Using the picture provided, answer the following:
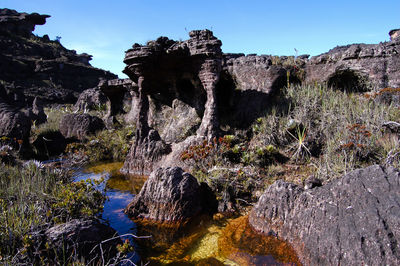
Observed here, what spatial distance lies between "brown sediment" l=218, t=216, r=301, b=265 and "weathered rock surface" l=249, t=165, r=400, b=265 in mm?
127

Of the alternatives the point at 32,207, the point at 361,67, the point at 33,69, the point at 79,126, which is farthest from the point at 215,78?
the point at 33,69

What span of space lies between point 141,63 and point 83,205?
189 inches

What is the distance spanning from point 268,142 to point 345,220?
11.4 feet

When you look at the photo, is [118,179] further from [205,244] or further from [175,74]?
[205,244]

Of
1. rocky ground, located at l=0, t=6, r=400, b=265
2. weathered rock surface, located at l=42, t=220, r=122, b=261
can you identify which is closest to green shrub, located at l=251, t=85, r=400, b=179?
rocky ground, located at l=0, t=6, r=400, b=265

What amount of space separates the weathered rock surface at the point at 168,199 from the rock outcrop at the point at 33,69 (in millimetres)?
25660

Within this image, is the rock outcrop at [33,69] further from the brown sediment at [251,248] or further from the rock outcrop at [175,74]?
the brown sediment at [251,248]

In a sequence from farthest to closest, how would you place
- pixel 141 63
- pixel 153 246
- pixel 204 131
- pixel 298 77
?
pixel 298 77 < pixel 141 63 < pixel 204 131 < pixel 153 246

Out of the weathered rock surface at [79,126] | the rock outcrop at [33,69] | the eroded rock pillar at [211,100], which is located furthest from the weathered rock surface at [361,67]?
the rock outcrop at [33,69]

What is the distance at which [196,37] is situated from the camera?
7145 millimetres

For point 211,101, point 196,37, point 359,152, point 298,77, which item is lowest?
point 359,152

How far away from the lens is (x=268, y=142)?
632 cm

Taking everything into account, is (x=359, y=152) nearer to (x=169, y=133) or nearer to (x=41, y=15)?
(x=169, y=133)

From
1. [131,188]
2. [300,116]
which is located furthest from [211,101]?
[131,188]
